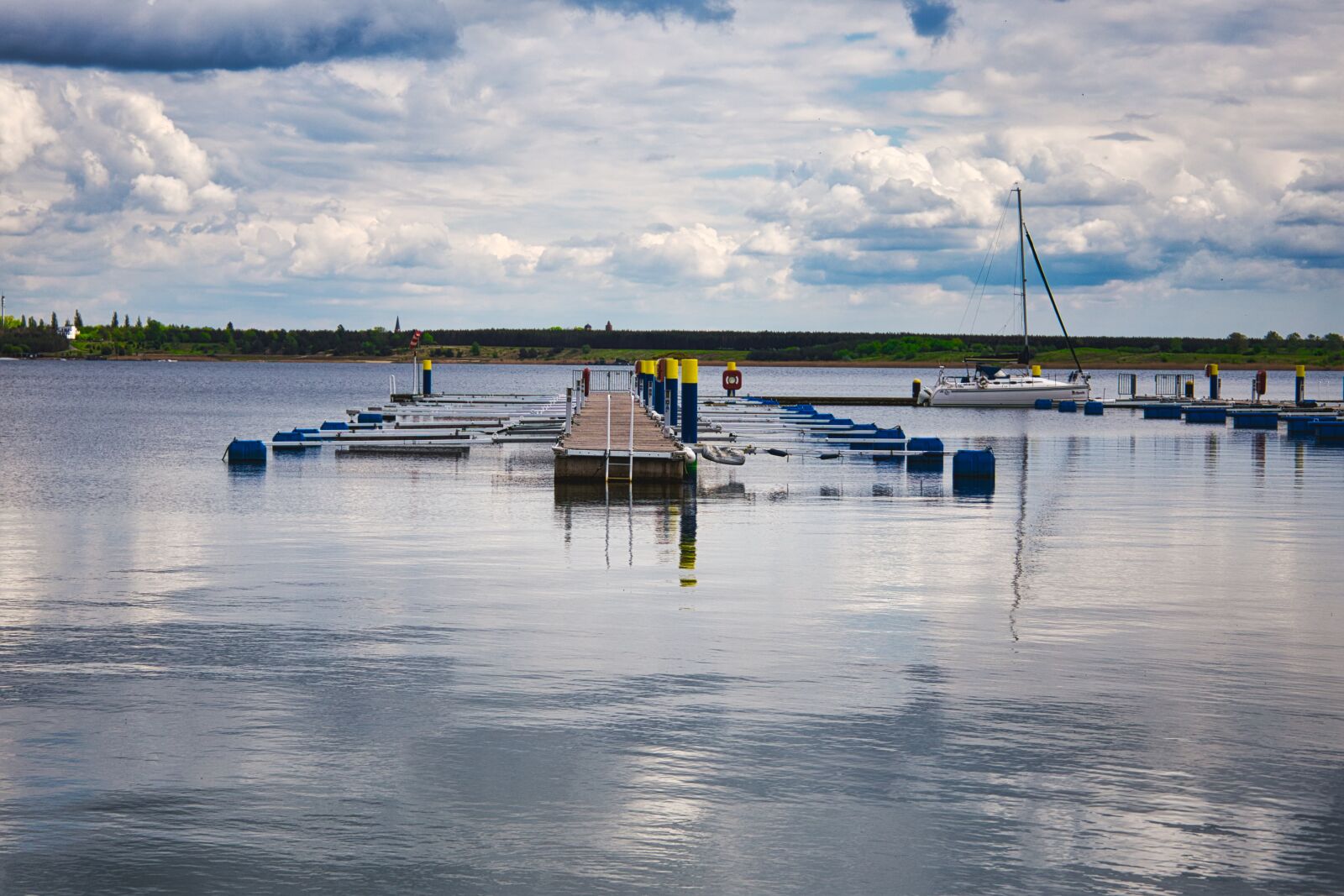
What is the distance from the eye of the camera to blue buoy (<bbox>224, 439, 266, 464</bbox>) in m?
35.9

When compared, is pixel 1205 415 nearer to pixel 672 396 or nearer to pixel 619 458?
pixel 672 396

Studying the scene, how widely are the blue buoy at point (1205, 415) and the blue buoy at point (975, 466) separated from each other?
42.2 meters

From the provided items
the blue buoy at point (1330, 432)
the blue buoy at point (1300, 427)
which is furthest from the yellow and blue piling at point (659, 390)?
the blue buoy at point (1300, 427)

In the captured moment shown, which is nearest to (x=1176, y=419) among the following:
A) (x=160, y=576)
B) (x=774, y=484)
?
(x=774, y=484)

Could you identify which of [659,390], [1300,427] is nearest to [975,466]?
[659,390]

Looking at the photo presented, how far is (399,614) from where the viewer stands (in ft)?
45.2

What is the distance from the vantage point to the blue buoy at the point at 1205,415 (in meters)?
70.6

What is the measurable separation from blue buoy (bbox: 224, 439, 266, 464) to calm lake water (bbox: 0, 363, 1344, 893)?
12849mm

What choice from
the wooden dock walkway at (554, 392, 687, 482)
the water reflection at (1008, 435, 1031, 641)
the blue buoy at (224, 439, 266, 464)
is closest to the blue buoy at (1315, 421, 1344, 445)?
the water reflection at (1008, 435, 1031, 641)

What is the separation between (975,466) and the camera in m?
32.6

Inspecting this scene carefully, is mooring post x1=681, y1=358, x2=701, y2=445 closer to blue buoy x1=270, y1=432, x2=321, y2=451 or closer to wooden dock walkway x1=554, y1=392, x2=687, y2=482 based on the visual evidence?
wooden dock walkway x1=554, y1=392, x2=687, y2=482

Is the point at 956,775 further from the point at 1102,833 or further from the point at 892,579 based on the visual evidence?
the point at 892,579

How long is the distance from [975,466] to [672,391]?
37.1 feet

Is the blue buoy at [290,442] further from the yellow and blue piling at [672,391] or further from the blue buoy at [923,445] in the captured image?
the blue buoy at [923,445]
